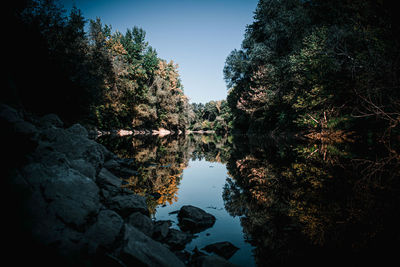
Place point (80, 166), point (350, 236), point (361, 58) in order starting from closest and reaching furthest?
point (350, 236), point (80, 166), point (361, 58)

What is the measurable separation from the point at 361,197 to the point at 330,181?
1165 mm

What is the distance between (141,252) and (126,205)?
159cm

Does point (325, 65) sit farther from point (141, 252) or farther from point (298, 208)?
point (141, 252)

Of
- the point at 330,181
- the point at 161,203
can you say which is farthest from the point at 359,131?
the point at 161,203

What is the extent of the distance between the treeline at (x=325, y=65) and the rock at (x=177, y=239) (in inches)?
418

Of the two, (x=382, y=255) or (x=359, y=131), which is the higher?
(x=359, y=131)

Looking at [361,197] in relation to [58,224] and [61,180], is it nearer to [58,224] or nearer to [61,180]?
[58,224]

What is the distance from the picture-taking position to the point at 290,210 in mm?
3547

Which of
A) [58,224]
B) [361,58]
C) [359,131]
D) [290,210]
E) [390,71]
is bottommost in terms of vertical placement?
[290,210]

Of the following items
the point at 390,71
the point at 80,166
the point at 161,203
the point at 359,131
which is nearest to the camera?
the point at 80,166

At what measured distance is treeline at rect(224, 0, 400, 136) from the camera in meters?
9.88

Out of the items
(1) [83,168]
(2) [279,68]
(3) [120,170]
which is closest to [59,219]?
(1) [83,168]

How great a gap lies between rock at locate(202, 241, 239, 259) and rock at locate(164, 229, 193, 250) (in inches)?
14.4

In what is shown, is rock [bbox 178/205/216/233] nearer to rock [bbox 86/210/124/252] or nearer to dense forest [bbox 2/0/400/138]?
rock [bbox 86/210/124/252]
